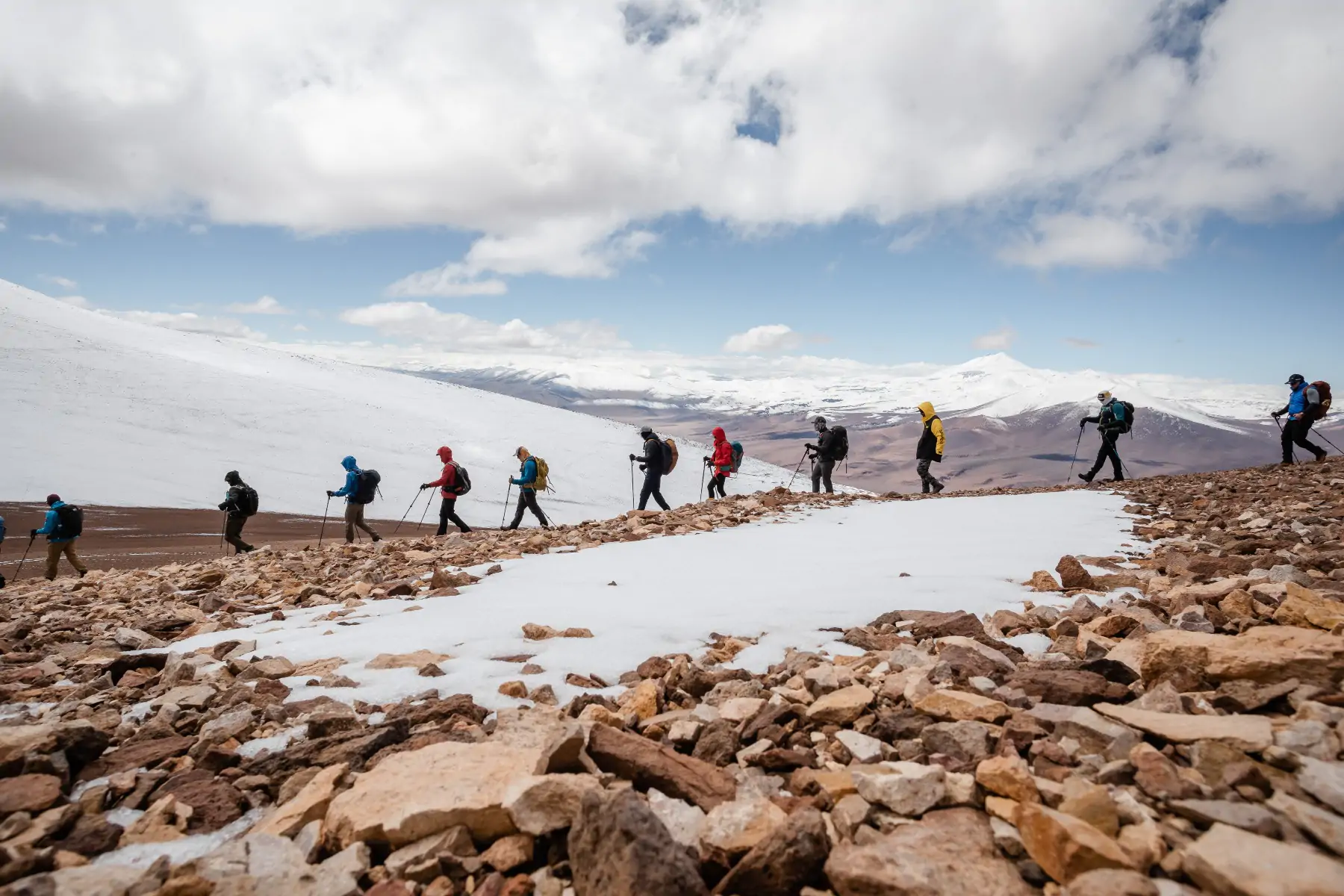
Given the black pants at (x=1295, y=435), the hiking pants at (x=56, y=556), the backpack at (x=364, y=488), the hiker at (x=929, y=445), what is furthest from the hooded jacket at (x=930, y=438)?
the hiking pants at (x=56, y=556)

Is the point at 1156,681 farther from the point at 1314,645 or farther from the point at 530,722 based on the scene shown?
the point at 530,722

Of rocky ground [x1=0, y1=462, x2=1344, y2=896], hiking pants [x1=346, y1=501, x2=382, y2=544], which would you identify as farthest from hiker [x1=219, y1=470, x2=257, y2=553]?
rocky ground [x1=0, y1=462, x2=1344, y2=896]

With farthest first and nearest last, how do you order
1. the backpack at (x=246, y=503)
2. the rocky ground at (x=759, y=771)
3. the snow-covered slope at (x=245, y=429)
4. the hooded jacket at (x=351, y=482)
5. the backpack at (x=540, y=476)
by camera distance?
the snow-covered slope at (x=245, y=429), the backpack at (x=540, y=476), the hooded jacket at (x=351, y=482), the backpack at (x=246, y=503), the rocky ground at (x=759, y=771)

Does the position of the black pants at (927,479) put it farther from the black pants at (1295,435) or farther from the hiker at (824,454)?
the black pants at (1295,435)

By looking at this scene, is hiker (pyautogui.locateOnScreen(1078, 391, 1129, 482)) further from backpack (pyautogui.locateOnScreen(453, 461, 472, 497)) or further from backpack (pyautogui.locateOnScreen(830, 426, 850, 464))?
backpack (pyautogui.locateOnScreen(453, 461, 472, 497))

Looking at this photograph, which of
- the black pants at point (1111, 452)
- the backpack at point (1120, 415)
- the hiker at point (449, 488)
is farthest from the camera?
the backpack at point (1120, 415)

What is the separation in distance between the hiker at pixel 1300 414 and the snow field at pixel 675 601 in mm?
11990

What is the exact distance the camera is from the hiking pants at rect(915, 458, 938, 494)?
19156 millimetres

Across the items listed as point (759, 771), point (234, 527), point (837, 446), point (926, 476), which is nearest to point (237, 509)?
point (234, 527)

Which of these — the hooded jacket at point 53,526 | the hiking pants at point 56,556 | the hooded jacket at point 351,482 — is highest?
the hooded jacket at point 351,482

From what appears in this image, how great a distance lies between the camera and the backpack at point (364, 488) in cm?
1806

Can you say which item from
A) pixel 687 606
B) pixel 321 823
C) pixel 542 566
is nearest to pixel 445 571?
pixel 542 566

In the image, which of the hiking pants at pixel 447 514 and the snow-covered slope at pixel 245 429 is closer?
the hiking pants at pixel 447 514

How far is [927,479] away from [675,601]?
15.4 m
